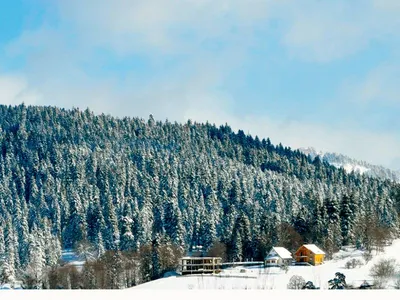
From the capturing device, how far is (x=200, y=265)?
69.4 metres

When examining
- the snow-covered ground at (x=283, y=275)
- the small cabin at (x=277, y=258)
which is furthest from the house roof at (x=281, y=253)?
the snow-covered ground at (x=283, y=275)

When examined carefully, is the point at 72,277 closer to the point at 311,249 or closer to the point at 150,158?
the point at 311,249

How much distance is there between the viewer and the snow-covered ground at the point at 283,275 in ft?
175

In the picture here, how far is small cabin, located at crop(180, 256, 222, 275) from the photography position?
6731 centimetres

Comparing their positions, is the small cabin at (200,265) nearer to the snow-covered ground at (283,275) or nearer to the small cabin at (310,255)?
the snow-covered ground at (283,275)

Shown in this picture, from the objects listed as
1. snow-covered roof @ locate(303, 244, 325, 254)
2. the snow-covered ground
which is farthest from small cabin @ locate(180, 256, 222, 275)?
snow-covered roof @ locate(303, 244, 325, 254)

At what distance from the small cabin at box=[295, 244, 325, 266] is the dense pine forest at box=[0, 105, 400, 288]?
4.71m

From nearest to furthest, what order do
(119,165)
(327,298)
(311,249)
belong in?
(327,298) < (311,249) < (119,165)

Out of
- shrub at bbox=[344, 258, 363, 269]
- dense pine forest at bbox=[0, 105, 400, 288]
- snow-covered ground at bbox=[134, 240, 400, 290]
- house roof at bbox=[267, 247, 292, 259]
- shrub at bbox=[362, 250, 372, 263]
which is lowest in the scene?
snow-covered ground at bbox=[134, 240, 400, 290]

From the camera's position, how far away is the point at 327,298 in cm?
952

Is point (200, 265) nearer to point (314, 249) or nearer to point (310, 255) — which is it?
point (310, 255)

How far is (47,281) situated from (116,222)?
137ft

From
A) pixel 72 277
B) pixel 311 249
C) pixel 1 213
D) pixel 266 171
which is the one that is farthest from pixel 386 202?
pixel 1 213

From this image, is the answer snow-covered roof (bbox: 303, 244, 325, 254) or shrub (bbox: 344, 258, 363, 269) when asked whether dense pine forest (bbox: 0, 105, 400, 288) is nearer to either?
snow-covered roof (bbox: 303, 244, 325, 254)
